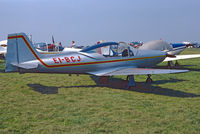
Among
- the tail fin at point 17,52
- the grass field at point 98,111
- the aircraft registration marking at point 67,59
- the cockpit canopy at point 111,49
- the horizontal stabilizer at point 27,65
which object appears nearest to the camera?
the grass field at point 98,111

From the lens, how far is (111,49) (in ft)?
30.8

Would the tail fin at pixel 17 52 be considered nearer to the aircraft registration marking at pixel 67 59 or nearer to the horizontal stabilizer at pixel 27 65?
the horizontal stabilizer at pixel 27 65

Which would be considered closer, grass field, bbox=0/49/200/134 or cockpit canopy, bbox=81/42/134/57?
grass field, bbox=0/49/200/134

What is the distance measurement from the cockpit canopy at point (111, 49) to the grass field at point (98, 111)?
72.2 inches

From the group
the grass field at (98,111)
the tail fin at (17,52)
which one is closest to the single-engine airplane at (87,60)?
the tail fin at (17,52)

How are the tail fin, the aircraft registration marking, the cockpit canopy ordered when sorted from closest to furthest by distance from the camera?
the tail fin → the aircraft registration marking → the cockpit canopy

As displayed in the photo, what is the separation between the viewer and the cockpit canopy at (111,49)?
929 centimetres

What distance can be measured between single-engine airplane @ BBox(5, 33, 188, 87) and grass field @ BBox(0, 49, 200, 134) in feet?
2.93

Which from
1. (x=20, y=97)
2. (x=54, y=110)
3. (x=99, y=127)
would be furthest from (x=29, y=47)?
(x=99, y=127)

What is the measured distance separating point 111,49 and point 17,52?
13.3 ft

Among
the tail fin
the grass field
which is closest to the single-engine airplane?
the tail fin

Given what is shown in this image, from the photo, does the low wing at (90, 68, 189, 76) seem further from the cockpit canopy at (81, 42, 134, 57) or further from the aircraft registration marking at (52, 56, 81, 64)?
the aircraft registration marking at (52, 56, 81, 64)

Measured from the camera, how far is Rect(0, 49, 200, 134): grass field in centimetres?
447

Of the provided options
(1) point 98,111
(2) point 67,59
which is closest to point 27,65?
(2) point 67,59
